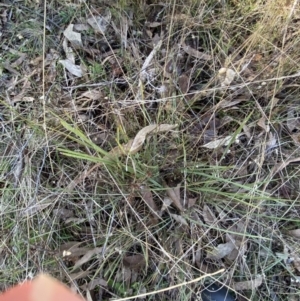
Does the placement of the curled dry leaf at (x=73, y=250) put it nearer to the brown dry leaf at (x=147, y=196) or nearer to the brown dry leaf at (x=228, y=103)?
the brown dry leaf at (x=147, y=196)

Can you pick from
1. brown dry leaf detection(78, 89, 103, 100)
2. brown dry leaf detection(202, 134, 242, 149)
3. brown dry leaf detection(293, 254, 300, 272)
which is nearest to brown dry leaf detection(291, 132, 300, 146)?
brown dry leaf detection(202, 134, 242, 149)

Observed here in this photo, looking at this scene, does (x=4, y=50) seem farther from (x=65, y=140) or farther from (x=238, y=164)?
(x=238, y=164)

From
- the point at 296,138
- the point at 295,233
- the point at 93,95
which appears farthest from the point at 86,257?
the point at 296,138

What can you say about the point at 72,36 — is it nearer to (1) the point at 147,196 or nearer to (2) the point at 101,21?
(2) the point at 101,21

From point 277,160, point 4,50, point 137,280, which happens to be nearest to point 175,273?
point 137,280

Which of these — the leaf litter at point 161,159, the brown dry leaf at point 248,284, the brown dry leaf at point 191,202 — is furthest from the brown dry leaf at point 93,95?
the brown dry leaf at point 248,284

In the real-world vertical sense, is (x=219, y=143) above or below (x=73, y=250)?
above
